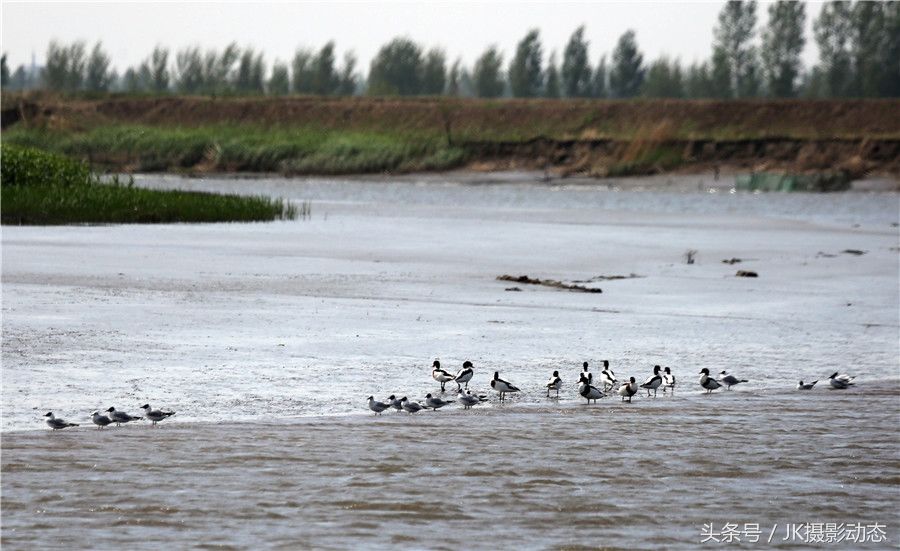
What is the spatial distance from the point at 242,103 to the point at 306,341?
9296cm

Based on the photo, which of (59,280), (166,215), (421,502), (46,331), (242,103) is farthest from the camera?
(242,103)

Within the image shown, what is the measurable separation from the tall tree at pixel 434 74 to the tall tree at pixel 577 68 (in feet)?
31.5

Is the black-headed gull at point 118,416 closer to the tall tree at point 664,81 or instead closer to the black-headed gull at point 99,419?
the black-headed gull at point 99,419

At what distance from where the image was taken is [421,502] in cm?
855

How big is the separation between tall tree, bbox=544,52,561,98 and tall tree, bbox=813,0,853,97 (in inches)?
771

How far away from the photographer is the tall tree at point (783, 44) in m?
112

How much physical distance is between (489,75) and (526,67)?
9.65ft

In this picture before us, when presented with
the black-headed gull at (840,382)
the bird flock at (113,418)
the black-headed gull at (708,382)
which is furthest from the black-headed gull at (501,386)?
the black-headed gull at (840,382)

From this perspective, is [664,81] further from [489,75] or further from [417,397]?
[417,397]

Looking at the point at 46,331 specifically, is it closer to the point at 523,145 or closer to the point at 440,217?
the point at 440,217

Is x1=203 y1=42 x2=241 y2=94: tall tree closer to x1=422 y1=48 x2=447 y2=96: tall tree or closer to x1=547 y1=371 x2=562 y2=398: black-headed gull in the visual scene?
x1=422 y1=48 x2=447 y2=96: tall tree

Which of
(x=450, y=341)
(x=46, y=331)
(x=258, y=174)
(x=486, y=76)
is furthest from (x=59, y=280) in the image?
(x=486, y=76)

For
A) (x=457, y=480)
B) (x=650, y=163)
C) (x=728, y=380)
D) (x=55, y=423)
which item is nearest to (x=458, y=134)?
(x=650, y=163)

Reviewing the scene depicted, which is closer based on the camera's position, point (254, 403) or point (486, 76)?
point (254, 403)
